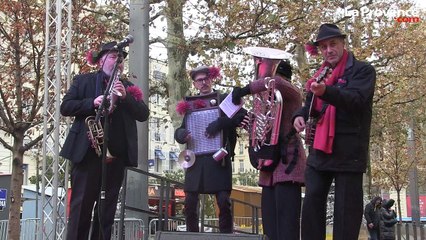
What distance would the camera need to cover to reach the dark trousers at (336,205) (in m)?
3.53

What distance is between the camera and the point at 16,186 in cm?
1169

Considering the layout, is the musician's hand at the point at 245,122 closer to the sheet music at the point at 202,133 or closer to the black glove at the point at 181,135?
the sheet music at the point at 202,133

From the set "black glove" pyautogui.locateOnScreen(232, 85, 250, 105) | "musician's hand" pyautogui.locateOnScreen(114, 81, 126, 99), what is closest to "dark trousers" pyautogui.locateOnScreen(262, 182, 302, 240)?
"black glove" pyautogui.locateOnScreen(232, 85, 250, 105)

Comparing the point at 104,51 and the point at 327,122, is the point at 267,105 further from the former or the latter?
the point at 104,51

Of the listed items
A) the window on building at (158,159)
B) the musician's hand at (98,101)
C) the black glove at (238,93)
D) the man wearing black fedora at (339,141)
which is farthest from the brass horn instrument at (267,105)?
the window on building at (158,159)

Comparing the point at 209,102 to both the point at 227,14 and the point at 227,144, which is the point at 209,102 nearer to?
the point at 227,144

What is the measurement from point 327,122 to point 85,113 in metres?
1.92

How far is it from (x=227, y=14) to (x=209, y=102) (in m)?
6.24

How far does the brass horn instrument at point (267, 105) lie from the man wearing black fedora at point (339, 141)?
608 mm

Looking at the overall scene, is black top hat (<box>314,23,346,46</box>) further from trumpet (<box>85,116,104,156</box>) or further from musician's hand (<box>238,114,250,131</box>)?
trumpet (<box>85,116,104,156</box>)

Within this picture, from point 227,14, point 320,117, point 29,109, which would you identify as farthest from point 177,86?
point 320,117

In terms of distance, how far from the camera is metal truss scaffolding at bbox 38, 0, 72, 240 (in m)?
8.08

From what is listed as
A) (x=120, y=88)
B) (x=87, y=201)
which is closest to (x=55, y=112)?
(x=87, y=201)

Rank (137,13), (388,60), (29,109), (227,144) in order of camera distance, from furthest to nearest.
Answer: (388,60) < (29,109) < (137,13) < (227,144)
